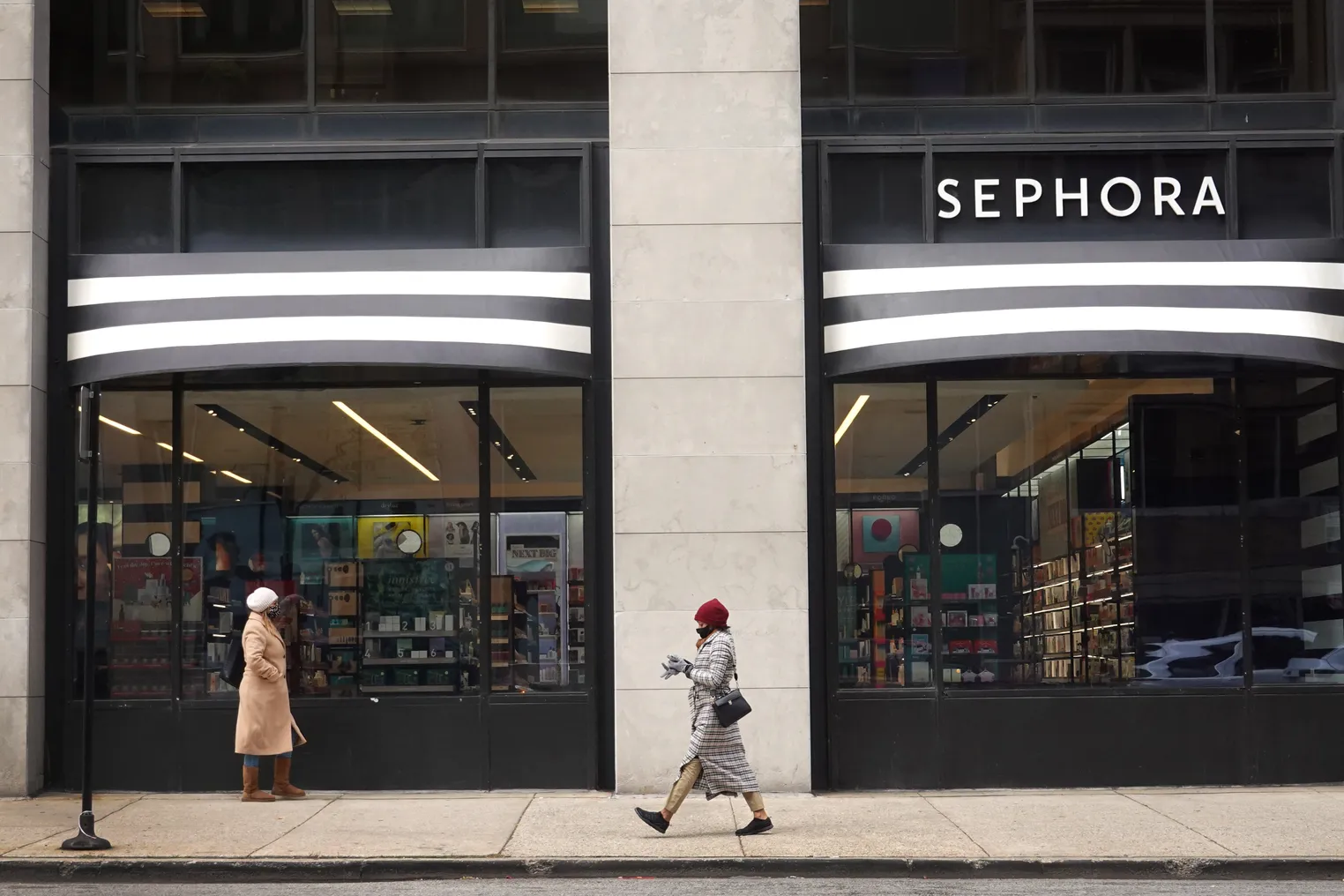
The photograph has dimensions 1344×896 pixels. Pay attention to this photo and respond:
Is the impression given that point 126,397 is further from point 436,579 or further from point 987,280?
Answer: point 987,280

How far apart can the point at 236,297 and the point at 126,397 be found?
1607 millimetres

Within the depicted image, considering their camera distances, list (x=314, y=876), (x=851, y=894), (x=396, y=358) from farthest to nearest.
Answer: (x=396, y=358), (x=314, y=876), (x=851, y=894)

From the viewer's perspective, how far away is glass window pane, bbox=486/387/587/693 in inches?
552

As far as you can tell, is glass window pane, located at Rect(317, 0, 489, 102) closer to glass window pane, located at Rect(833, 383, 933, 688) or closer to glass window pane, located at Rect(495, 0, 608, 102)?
glass window pane, located at Rect(495, 0, 608, 102)

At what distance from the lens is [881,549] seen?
14.0 m

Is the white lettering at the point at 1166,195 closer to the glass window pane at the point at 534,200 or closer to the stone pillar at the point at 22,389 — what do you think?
the glass window pane at the point at 534,200

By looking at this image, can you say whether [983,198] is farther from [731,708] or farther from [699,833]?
[699,833]

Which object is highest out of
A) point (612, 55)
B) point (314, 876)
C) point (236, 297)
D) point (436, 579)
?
point (612, 55)

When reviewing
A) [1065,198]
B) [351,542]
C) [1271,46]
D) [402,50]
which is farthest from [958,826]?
[402,50]

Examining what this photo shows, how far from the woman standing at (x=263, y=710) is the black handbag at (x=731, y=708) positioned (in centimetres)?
421

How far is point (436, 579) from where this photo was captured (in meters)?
14.2

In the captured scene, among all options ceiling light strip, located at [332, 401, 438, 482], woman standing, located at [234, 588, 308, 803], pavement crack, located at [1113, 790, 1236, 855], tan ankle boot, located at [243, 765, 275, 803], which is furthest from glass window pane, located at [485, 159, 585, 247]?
pavement crack, located at [1113, 790, 1236, 855]

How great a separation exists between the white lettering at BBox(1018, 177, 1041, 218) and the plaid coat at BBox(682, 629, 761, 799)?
5242 mm

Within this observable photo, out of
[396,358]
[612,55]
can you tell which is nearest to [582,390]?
[396,358]
